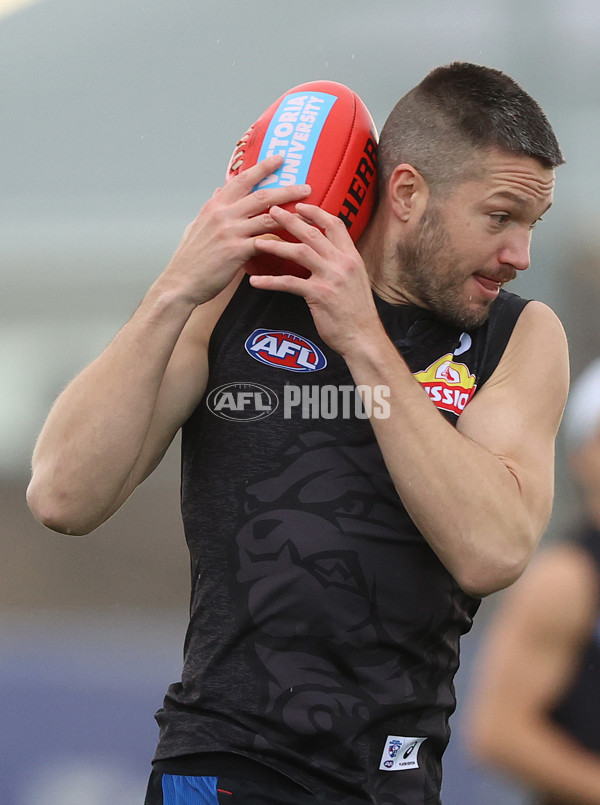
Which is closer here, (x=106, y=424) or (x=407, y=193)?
(x=106, y=424)

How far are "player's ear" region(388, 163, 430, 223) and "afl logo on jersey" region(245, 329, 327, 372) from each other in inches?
12.1

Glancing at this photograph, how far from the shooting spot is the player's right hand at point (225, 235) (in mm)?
1621

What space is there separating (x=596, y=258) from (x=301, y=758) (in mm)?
1942

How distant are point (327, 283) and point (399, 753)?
80cm

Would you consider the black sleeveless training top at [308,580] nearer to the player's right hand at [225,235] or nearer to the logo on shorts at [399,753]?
the logo on shorts at [399,753]

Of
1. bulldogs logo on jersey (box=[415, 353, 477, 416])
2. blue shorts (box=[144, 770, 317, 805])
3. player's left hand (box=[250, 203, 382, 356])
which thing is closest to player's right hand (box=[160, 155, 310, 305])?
player's left hand (box=[250, 203, 382, 356])

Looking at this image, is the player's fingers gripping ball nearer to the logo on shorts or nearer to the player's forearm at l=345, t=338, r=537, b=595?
the player's forearm at l=345, t=338, r=537, b=595

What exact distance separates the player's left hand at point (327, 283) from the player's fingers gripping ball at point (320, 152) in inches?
3.0

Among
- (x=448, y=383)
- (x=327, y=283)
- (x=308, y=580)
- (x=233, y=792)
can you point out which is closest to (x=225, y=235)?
(x=327, y=283)

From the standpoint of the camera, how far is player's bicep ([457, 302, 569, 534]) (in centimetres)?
165

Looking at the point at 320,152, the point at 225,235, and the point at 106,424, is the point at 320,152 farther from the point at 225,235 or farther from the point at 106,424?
the point at 106,424

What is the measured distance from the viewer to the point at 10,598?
3072 mm

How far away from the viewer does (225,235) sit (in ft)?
5.36

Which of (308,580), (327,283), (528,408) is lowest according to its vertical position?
(308,580)
